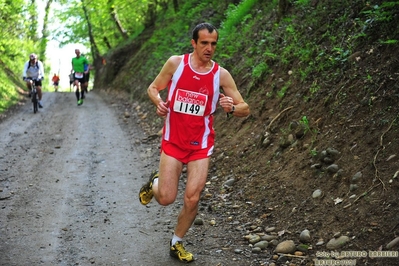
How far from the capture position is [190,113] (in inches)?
211

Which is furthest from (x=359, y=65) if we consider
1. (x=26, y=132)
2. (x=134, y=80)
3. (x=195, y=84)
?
(x=134, y=80)

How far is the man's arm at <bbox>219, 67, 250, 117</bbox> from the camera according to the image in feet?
17.3

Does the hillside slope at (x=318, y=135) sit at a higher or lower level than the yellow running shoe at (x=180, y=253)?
higher

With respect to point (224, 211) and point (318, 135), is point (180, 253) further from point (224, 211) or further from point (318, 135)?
point (318, 135)

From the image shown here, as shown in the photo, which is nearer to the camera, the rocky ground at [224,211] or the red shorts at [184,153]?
the rocky ground at [224,211]

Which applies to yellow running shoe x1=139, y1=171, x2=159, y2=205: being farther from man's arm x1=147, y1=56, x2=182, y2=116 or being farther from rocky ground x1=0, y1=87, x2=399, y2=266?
man's arm x1=147, y1=56, x2=182, y2=116

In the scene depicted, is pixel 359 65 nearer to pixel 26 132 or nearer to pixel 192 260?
pixel 192 260

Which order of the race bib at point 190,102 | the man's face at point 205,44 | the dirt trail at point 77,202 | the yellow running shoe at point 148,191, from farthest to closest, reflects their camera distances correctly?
the yellow running shoe at point 148,191 → the dirt trail at point 77,202 → the race bib at point 190,102 → the man's face at point 205,44

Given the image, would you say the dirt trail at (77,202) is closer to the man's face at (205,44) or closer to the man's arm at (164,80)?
the man's arm at (164,80)

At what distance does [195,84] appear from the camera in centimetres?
533

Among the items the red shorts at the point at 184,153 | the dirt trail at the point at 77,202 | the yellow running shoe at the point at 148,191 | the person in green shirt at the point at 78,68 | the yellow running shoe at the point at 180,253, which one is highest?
the red shorts at the point at 184,153

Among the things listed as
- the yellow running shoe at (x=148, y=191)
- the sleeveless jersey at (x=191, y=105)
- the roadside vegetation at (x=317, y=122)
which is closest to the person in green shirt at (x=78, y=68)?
the roadside vegetation at (x=317, y=122)

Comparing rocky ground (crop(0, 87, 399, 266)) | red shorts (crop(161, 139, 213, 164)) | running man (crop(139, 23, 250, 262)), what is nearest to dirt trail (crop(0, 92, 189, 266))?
rocky ground (crop(0, 87, 399, 266))

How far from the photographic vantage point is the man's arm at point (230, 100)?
17.3 feet
